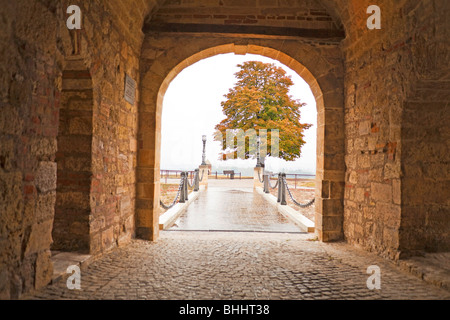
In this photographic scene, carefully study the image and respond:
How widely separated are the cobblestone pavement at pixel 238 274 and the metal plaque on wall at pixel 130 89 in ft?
6.55

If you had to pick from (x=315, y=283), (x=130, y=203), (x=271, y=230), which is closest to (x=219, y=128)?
(x=271, y=230)

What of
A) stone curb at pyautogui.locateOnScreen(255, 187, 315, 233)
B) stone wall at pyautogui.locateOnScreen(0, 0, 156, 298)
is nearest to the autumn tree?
stone curb at pyautogui.locateOnScreen(255, 187, 315, 233)

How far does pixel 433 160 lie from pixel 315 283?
1937 millimetres

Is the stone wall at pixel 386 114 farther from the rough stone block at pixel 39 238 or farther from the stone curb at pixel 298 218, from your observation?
the rough stone block at pixel 39 238

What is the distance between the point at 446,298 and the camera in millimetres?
2293

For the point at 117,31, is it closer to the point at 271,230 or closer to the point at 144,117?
the point at 144,117

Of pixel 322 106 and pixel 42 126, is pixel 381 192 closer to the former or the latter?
pixel 322 106

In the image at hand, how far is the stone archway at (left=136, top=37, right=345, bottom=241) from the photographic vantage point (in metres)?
4.39

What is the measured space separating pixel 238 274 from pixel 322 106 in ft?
9.52

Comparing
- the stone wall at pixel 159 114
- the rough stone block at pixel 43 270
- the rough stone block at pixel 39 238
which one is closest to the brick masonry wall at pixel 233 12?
the stone wall at pixel 159 114

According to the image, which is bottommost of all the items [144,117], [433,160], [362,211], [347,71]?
[362,211]

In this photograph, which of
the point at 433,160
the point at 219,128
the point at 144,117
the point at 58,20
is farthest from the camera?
the point at 219,128

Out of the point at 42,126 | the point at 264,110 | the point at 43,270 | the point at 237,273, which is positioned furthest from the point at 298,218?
the point at 264,110

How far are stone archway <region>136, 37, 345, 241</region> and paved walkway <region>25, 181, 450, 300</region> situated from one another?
17.7 inches
